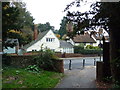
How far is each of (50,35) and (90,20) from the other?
33553 millimetres

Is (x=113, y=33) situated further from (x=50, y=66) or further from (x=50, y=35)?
(x=50, y=35)

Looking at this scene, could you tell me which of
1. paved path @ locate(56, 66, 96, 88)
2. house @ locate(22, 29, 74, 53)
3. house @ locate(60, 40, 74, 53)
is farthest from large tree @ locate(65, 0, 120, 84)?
house @ locate(60, 40, 74, 53)

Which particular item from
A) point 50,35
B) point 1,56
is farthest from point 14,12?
point 50,35

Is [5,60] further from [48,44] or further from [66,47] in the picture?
[66,47]

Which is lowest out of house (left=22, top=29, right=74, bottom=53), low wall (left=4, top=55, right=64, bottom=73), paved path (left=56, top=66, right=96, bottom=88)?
paved path (left=56, top=66, right=96, bottom=88)

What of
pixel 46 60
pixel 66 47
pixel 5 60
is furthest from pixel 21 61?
pixel 66 47

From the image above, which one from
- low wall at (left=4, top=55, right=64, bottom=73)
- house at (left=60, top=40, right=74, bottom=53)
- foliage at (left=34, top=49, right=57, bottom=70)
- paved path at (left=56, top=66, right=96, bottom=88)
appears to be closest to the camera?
paved path at (left=56, top=66, right=96, bottom=88)

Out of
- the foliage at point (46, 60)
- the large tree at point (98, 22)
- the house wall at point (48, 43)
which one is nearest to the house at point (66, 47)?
the house wall at point (48, 43)

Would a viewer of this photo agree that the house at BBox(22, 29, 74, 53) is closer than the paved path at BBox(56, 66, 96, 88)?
No

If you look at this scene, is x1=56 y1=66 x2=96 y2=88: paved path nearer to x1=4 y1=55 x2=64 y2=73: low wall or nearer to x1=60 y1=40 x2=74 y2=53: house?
x1=4 y1=55 x2=64 y2=73: low wall

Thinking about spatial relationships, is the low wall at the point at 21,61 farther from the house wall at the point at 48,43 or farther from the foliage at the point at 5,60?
the house wall at the point at 48,43

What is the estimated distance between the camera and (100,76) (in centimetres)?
976

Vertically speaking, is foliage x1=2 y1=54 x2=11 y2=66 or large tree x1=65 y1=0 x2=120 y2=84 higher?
large tree x1=65 y1=0 x2=120 y2=84

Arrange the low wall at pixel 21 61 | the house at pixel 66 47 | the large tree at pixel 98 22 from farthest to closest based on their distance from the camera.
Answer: the house at pixel 66 47 → the low wall at pixel 21 61 → the large tree at pixel 98 22
